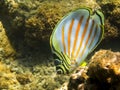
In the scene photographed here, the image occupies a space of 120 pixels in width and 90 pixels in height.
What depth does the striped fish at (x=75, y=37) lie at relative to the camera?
7.20ft

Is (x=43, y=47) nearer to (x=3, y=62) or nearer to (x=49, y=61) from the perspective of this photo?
(x=49, y=61)

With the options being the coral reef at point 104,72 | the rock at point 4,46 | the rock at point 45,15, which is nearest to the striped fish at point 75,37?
the coral reef at point 104,72

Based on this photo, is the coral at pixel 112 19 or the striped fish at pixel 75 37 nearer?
the striped fish at pixel 75 37

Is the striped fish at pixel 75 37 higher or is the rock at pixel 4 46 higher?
the striped fish at pixel 75 37

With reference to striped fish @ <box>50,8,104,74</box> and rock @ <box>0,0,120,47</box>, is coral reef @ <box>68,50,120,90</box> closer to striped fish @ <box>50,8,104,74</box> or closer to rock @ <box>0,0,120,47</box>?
striped fish @ <box>50,8,104,74</box>

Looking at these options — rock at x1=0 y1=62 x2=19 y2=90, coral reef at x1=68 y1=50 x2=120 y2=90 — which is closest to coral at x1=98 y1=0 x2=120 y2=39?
rock at x1=0 y1=62 x2=19 y2=90

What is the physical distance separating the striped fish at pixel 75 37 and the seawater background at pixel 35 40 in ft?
9.59

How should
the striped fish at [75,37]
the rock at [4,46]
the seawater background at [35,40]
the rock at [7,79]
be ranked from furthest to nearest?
the rock at [4,46] → the seawater background at [35,40] → the rock at [7,79] → the striped fish at [75,37]

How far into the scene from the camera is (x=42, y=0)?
638 centimetres

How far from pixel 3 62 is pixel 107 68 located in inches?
151

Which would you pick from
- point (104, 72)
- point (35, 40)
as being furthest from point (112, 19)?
point (104, 72)

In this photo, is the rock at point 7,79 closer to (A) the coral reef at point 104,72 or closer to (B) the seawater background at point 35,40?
(B) the seawater background at point 35,40

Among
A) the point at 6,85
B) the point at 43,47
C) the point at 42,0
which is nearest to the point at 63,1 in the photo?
the point at 42,0

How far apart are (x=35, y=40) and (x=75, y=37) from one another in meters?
3.77
